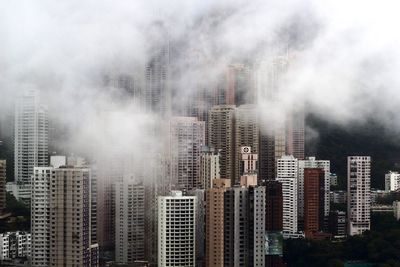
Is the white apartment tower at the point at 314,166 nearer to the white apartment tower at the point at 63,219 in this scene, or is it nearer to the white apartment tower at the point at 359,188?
the white apartment tower at the point at 359,188

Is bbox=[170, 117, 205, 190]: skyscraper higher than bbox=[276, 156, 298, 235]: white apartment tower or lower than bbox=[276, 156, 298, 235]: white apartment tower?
higher

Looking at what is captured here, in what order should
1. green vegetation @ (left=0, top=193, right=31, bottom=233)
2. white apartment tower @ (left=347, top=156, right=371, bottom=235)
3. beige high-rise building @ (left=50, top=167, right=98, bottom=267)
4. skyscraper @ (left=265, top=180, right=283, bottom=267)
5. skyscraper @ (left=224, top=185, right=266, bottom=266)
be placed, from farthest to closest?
white apartment tower @ (left=347, top=156, right=371, bottom=235)
skyscraper @ (left=265, top=180, right=283, bottom=267)
skyscraper @ (left=224, top=185, right=266, bottom=266)
green vegetation @ (left=0, top=193, right=31, bottom=233)
beige high-rise building @ (left=50, top=167, right=98, bottom=267)

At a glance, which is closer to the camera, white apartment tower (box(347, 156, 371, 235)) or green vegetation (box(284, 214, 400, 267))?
green vegetation (box(284, 214, 400, 267))

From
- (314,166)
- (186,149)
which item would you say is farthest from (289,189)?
(186,149)

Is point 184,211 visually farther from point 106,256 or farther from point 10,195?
point 10,195

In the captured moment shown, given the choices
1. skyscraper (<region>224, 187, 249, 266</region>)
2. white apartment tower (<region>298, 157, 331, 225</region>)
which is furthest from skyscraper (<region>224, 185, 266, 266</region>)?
white apartment tower (<region>298, 157, 331, 225</region>)

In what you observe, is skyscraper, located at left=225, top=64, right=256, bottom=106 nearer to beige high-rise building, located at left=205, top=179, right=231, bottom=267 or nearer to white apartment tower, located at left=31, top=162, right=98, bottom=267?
beige high-rise building, located at left=205, top=179, right=231, bottom=267

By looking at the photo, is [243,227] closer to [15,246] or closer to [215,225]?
[215,225]
